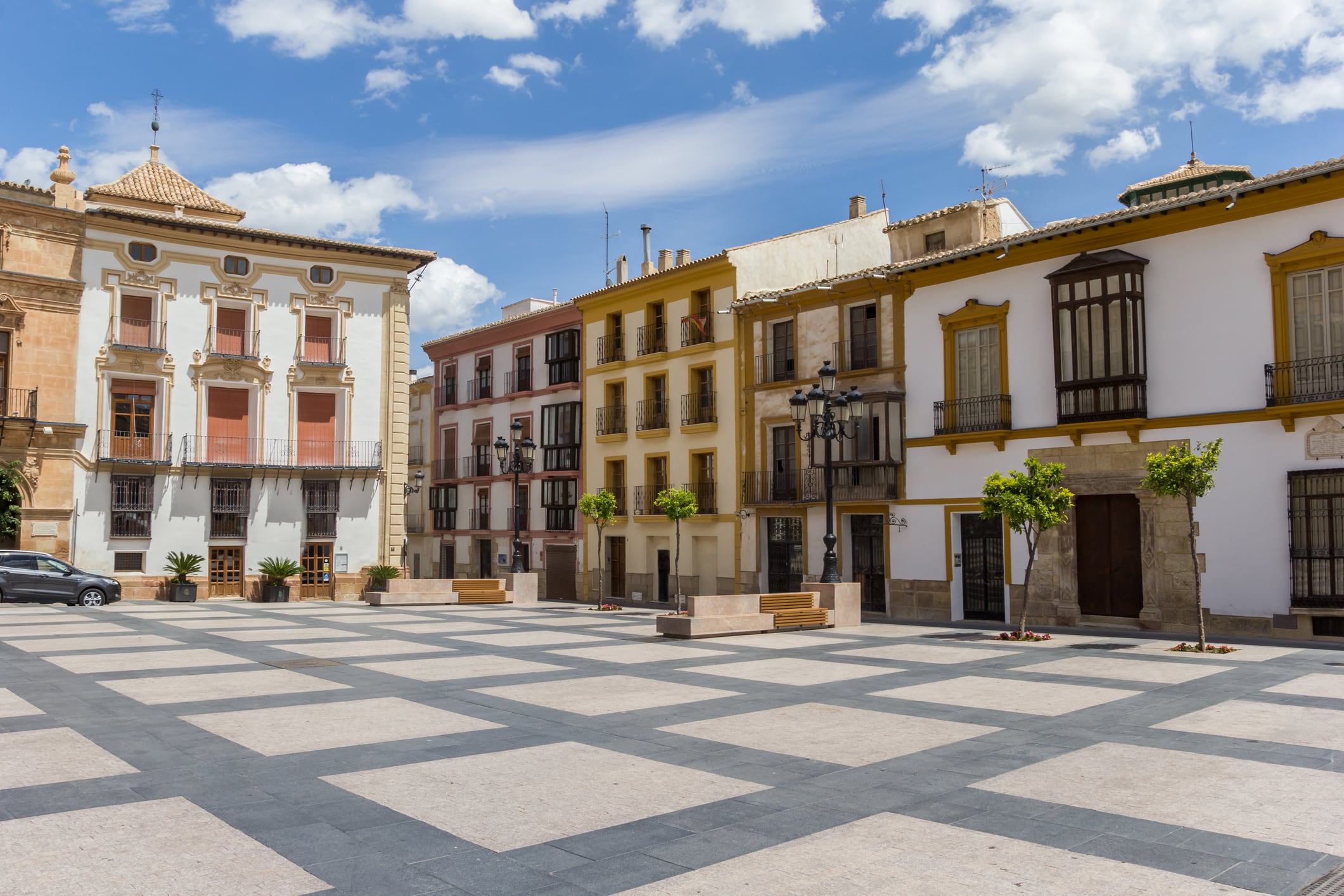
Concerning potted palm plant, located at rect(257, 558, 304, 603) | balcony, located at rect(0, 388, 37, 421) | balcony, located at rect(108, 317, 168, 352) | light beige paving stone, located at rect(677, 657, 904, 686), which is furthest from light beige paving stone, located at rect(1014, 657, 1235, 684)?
balcony, located at rect(0, 388, 37, 421)

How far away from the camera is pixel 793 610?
2050 cm

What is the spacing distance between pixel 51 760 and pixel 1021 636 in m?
15.5

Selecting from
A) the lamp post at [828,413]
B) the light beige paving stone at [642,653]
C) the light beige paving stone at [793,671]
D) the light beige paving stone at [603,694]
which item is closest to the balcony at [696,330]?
the lamp post at [828,413]

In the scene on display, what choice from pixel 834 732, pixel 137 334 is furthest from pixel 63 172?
pixel 834 732

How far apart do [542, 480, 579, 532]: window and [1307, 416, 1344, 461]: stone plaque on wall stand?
2312cm

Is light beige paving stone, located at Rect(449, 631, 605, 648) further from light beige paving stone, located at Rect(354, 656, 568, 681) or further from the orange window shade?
the orange window shade

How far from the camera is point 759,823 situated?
21.0ft

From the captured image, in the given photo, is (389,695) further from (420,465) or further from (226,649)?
(420,465)

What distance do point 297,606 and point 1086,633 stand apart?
66.3ft

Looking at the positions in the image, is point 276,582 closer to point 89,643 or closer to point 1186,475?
point 89,643

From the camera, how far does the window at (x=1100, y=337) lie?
20.5 m

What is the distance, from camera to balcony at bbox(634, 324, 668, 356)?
108 feet

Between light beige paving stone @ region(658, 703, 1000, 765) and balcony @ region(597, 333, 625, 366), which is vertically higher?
balcony @ region(597, 333, 625, 366)

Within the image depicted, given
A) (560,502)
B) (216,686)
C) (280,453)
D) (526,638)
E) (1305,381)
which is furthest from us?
(560,502)
